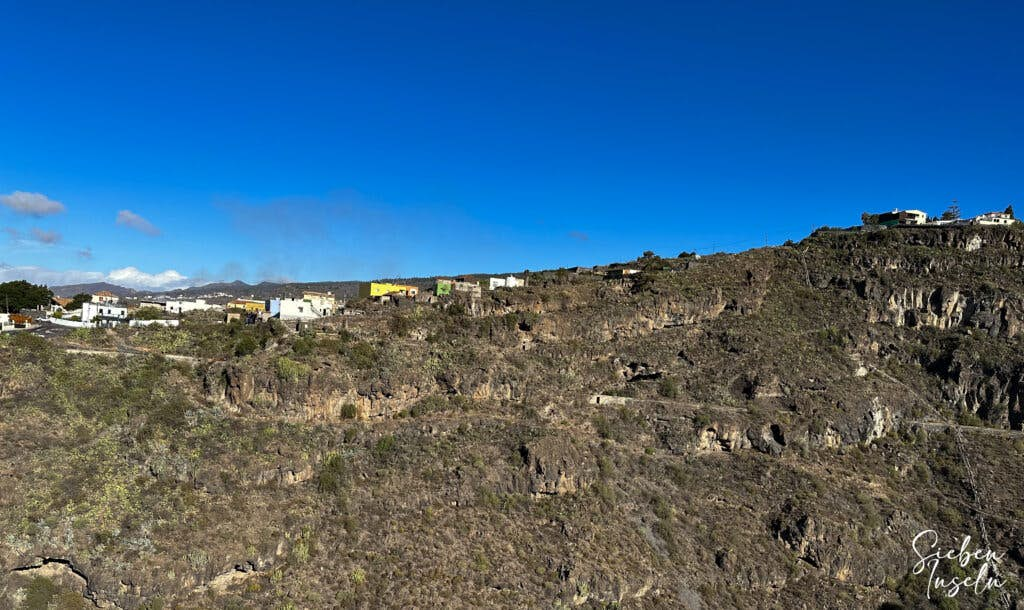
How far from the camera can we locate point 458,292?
6172 centimetres

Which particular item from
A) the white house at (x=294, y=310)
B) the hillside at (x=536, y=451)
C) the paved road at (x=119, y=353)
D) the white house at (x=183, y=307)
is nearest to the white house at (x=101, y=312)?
the white house at (x=183, y=307)

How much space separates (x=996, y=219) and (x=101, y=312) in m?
102

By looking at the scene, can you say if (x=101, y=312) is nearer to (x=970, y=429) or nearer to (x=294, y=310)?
(x=294, y=310)

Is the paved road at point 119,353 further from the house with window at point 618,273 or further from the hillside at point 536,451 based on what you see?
the house with window at point 618,273

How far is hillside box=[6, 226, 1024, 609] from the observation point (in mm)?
29656

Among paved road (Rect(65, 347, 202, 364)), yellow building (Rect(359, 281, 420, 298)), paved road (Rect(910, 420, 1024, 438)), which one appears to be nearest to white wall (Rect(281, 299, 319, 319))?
yellow building (Rect(359, 281, 420, 298))

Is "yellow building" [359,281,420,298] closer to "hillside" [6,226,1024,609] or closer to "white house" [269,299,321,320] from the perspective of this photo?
"white house" [269,299,321,320]

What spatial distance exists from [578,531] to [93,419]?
28709 mm

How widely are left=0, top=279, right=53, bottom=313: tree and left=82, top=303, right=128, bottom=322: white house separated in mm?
13564

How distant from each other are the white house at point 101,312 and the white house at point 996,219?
9627 cm

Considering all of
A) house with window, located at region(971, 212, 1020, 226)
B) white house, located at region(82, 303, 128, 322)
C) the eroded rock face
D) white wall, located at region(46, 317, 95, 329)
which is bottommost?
the eroded rock face

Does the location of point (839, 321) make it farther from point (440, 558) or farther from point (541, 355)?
point (440, 558)

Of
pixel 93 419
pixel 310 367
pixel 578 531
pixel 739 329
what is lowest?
pixel 578 531

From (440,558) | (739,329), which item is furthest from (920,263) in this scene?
(440,558)
